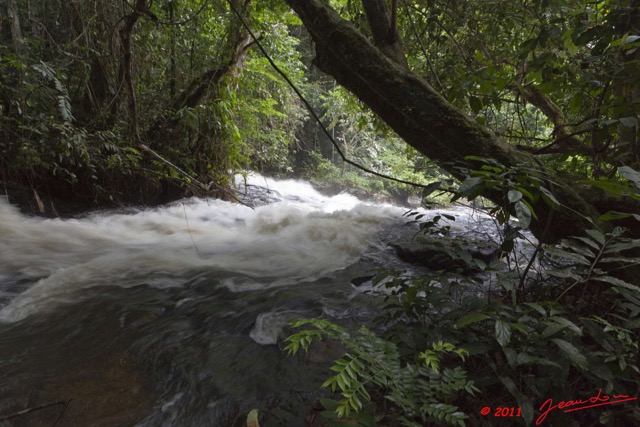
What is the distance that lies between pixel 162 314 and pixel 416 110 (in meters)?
2.45

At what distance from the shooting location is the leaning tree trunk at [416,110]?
219 cm

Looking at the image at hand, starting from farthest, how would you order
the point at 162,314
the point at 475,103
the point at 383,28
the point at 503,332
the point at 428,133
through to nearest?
1. the point at 383,28
2. the point at 162,314
3. the point at 475,103
4. the point at 428,133
5. the point at 503,332

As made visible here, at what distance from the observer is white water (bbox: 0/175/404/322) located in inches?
131

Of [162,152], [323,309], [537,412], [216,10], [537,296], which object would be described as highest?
[216,10]

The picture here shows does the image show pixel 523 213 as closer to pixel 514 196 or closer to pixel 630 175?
pixel 514 196

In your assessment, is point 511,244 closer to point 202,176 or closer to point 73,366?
point 73,366

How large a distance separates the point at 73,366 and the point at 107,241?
300 cm

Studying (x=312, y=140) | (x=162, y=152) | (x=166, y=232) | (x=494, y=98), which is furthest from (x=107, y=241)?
(x=312, y=140)

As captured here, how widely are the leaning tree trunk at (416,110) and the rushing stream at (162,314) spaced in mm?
1417

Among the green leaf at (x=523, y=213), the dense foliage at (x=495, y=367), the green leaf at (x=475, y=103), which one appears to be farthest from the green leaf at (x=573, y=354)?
the green leaf at (x=475, y=103)

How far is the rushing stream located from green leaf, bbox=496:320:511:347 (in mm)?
956

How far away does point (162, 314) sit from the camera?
272 cm

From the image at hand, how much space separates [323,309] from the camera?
288 cm

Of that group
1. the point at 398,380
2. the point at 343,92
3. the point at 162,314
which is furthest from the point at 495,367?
the point at 343,92
